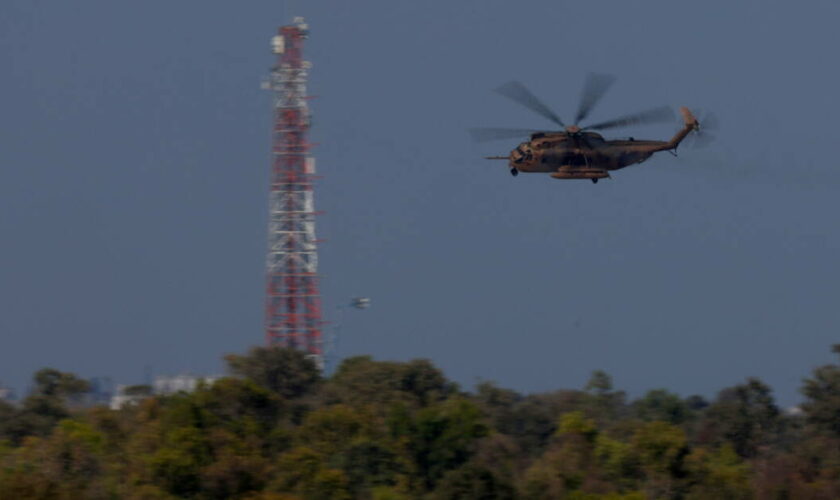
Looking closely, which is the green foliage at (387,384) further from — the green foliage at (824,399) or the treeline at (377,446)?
the green foliage at (824,399)

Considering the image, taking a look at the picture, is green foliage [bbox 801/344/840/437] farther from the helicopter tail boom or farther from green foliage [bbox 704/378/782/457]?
the helicopter tail boom

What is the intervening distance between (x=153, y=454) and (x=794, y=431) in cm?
3565

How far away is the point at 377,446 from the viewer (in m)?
57.6

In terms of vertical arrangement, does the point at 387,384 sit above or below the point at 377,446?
above

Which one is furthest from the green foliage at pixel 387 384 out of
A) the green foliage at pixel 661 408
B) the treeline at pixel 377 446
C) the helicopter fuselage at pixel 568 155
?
the helicopter fuselage at pixel 568 155

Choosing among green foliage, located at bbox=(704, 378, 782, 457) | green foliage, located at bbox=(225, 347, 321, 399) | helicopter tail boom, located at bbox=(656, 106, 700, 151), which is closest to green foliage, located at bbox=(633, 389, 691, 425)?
green foliage, located at bbox=(704, 378, 782, 457)

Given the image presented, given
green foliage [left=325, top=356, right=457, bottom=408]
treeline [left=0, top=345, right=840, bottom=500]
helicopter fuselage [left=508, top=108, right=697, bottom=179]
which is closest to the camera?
helicopter fuselage [left=508, top=108, right=697, bottom=179]

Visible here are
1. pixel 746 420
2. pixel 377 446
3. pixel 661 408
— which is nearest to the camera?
pixel 377 446

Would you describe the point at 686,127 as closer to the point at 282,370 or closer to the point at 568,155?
the point at 568,155

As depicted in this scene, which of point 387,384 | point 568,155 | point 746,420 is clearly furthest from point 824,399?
point 568,155

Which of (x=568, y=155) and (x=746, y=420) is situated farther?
(x=746, y=420)

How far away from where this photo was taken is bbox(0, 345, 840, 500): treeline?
170 ft

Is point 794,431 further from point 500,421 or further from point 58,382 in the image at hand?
point 58,382

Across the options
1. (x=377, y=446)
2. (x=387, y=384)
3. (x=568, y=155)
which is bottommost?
(x=377, y=446)
